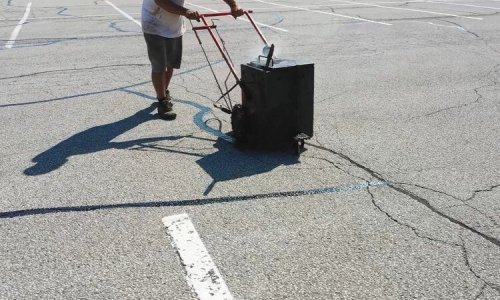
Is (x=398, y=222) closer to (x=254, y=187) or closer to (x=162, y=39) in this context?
(x=254, y=187)

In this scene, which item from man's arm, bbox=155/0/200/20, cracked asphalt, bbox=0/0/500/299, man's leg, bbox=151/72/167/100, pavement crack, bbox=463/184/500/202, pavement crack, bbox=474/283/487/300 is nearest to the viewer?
pavement crack, bbox=474/283/487/300

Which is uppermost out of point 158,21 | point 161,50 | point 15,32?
point 158,21

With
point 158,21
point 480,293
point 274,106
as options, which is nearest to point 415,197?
point 480,293

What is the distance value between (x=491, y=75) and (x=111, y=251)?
267 inches

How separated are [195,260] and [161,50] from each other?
330 centimetres

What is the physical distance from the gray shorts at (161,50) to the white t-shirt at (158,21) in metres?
0.06

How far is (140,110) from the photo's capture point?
640cm

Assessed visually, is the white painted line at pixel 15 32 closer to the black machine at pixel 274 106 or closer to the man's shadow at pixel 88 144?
the man's shadow at pixel 88 144

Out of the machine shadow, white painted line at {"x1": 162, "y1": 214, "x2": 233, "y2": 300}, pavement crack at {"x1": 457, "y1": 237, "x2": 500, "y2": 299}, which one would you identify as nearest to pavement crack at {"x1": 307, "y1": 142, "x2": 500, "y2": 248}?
pavement crack at {"x1": 457, "y1": 237, "x2": 500, "y2": 299}

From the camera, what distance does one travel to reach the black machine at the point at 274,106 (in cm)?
479

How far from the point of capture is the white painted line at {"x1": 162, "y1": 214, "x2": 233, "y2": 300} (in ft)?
9.85

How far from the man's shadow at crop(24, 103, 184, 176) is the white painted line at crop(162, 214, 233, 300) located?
5.38 feet

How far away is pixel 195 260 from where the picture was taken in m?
3.29

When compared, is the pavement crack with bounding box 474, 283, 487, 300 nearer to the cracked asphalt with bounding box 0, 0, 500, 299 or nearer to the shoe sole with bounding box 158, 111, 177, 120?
the cracked asphalt with bounding box 0, 0, 500, 299
